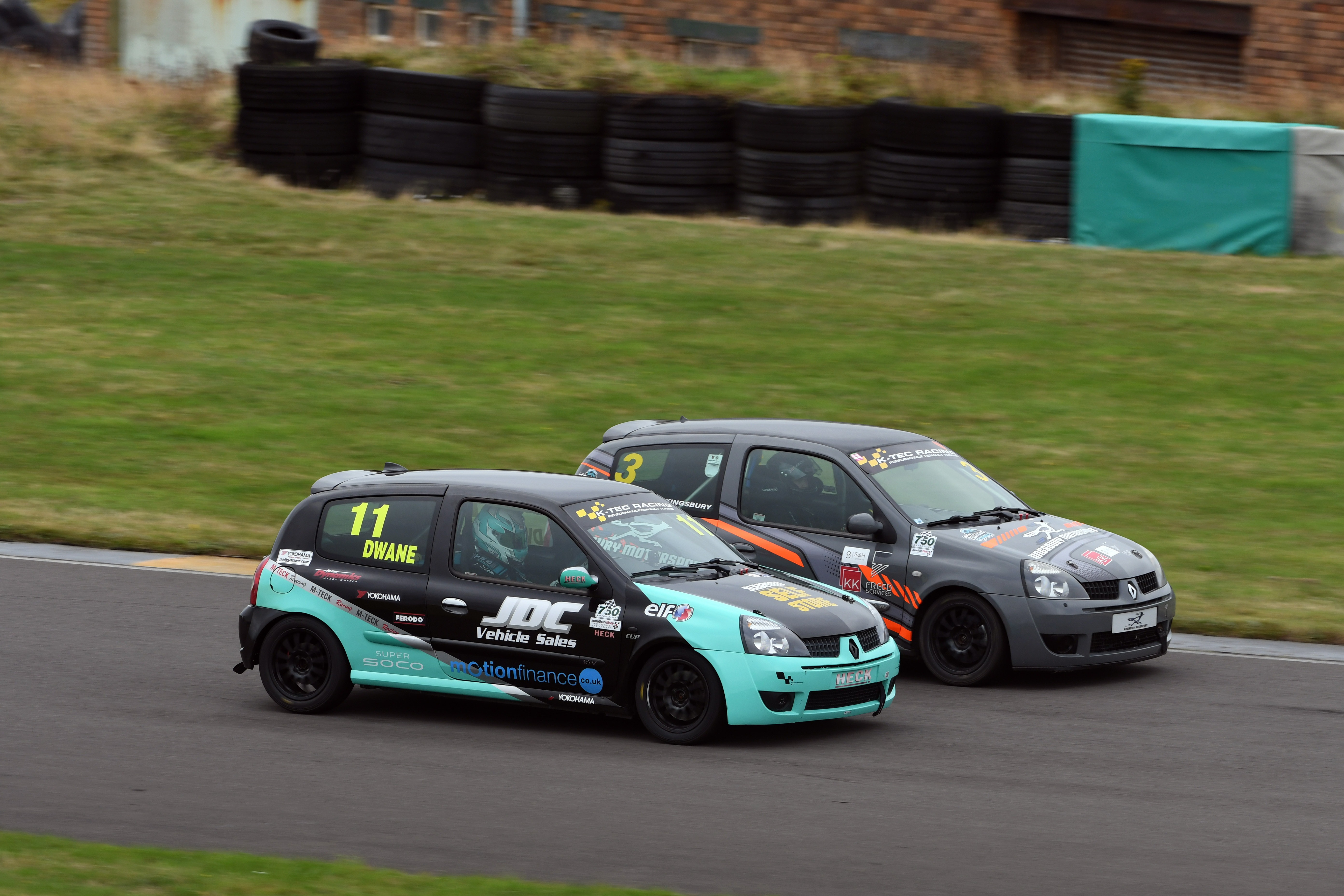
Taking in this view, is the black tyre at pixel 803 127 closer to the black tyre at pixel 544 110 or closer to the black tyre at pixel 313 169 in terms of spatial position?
the black tyre at pixel 544 110

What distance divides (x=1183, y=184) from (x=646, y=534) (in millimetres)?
15615

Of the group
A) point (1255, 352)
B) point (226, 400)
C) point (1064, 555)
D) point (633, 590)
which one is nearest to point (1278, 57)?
point (1255, 352)

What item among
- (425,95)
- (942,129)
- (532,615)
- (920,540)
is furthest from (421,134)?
(532,615)

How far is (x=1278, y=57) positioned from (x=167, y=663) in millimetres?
22998

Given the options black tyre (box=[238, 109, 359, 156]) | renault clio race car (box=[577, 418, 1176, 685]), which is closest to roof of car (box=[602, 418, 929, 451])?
renault clio race car (box=[577, 418, 1176, 685])

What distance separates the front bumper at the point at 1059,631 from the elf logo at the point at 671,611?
7.54ft

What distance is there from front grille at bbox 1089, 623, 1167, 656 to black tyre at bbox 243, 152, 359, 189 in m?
17.6

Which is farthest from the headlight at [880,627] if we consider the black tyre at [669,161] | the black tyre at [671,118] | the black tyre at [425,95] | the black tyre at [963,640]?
the black tyre at [425,95]

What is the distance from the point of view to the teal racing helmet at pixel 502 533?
953cm

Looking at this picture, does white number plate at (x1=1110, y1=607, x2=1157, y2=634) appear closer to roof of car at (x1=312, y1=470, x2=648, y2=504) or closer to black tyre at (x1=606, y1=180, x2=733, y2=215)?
roof of car at (x1=312, y1=470, x2=648, y2=504)

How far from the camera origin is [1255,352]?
19766 millimetres

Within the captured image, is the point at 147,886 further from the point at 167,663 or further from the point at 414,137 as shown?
the point at 414,137

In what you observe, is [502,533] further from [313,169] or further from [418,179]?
→ [313,169]

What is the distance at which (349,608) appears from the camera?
32.0 feet
